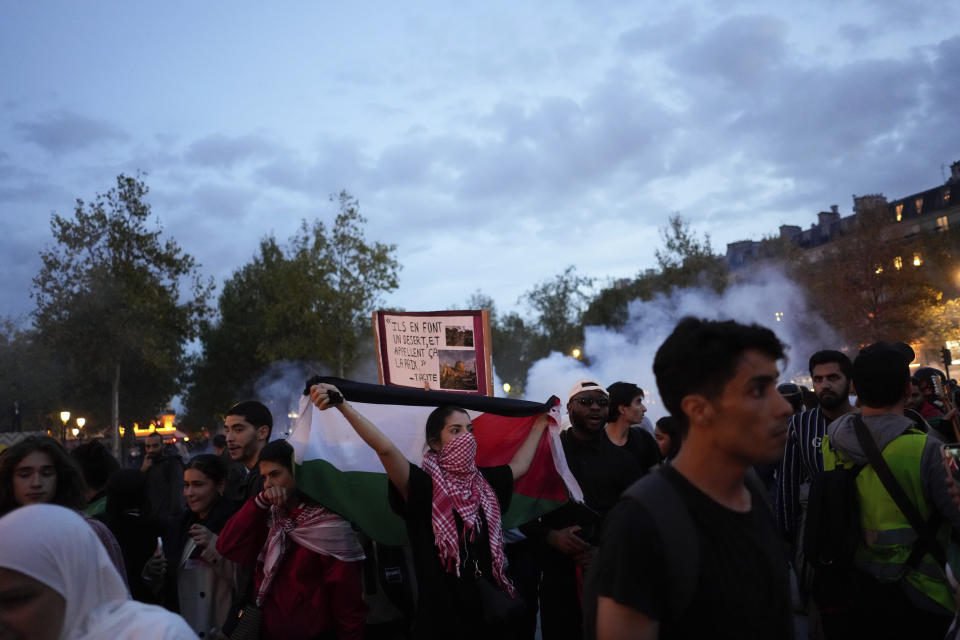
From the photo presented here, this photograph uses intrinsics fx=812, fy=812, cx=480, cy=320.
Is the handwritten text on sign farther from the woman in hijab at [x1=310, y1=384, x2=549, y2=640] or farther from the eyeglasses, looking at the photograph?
the woman in hijab at [x1=310, y1=384, x2=549, y2=640]

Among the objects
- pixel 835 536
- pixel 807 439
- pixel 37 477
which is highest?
pixel 37 477

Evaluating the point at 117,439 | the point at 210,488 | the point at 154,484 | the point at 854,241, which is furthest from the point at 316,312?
the point at 210,488

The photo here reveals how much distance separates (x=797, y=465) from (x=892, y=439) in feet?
3.77

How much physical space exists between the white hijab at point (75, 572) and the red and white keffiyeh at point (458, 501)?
6.76ft

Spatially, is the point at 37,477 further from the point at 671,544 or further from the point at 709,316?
the point at 709,316

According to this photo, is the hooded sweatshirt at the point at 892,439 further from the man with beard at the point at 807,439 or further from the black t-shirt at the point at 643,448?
the black t-shirt at the point at 643,448

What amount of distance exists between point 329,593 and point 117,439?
32.3 meters

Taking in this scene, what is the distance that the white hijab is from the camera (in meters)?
2.09

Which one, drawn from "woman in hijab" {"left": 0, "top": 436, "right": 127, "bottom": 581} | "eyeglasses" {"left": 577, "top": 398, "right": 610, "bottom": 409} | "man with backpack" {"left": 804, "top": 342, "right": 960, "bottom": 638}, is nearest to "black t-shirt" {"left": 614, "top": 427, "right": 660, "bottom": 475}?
"eyeglasses" {"left": 577, "top": 398, "right": 610, "bottom": 409}

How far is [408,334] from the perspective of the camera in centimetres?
747

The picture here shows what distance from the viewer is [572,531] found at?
5.20 metres

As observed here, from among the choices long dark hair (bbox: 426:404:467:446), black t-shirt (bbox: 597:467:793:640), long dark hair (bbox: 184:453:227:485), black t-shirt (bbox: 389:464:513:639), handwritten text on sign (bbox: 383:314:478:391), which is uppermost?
handwritten text on sign (bbox: 383:314:478:391)

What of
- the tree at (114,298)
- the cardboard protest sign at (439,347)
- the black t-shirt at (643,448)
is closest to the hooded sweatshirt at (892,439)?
the black t-shirt at (643,448)

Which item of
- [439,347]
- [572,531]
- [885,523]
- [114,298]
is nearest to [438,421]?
[572,531]
